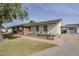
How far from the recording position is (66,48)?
5.02m

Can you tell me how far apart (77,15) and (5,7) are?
1.11 metres

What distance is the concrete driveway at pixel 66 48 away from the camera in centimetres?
498

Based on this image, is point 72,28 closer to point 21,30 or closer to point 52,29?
point 52,29

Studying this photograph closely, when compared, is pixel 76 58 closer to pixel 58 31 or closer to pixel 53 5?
pixel 58 31

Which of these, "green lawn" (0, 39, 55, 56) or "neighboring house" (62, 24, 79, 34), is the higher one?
"neighboring house" (62, 24, 79, 34)

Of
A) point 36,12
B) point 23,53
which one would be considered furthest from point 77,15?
point 23,53

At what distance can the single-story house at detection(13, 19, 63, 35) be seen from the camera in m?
5.02

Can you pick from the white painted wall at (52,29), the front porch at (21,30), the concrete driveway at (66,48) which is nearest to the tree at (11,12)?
the front porch at (21,30)

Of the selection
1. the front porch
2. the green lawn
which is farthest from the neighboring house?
the front porch

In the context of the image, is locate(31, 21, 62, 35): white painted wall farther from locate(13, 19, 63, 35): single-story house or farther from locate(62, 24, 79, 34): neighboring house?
locate(62, 24, 79, 34): neighboring house

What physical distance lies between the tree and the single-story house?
0.16m

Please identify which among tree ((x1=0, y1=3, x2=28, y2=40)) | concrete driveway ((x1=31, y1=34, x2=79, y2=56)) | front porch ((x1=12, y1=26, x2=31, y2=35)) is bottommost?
concrete driveway ((x1=31, y1=34, x2=79, y2=56))

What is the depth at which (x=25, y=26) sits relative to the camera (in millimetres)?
5082

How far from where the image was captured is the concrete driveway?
16.4 feet
